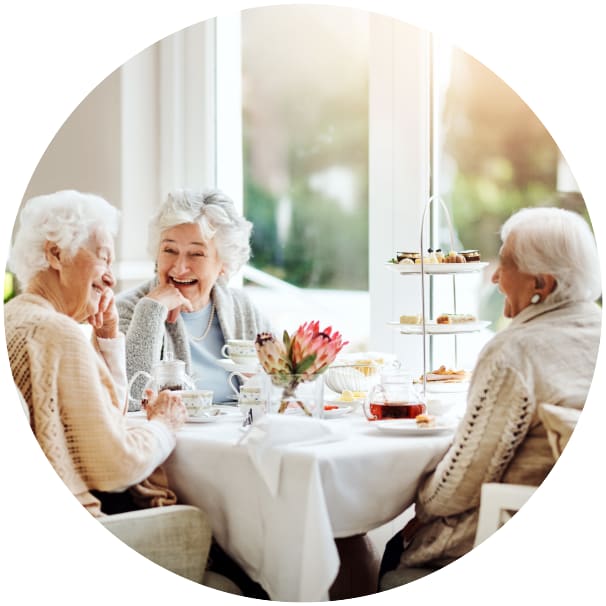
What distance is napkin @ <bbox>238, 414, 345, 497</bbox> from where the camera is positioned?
210 centimetres

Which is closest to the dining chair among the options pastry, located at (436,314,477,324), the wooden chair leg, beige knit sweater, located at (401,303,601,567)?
beige knit sweater, located at (401,303,601,567)

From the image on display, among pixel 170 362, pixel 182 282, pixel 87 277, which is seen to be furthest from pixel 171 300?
pixel 87 277

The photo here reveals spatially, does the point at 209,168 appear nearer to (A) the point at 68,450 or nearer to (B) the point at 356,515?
(A) the point at 68,450

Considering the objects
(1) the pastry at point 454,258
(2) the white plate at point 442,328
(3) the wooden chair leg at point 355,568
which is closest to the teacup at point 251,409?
(3) the wooden chair leg at point 355,568

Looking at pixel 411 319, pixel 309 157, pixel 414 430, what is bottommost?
pixel 414 430

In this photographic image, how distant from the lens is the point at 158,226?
2590 millimetres

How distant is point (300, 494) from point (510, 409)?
1.61ft

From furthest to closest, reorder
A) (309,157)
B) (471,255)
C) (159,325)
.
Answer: (309,157) → (159,325) → (471,255)

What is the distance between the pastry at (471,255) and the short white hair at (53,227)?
2.86 ft

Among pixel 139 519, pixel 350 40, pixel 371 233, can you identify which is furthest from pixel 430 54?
pixel 139 519

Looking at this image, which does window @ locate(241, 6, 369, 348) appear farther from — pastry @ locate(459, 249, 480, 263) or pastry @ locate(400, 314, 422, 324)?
pastry @ locate(459, 249, 480, 263)

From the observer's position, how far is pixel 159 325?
2.56 m

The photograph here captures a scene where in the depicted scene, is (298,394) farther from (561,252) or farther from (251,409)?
(561,252)

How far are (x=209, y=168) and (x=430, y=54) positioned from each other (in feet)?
2.22
